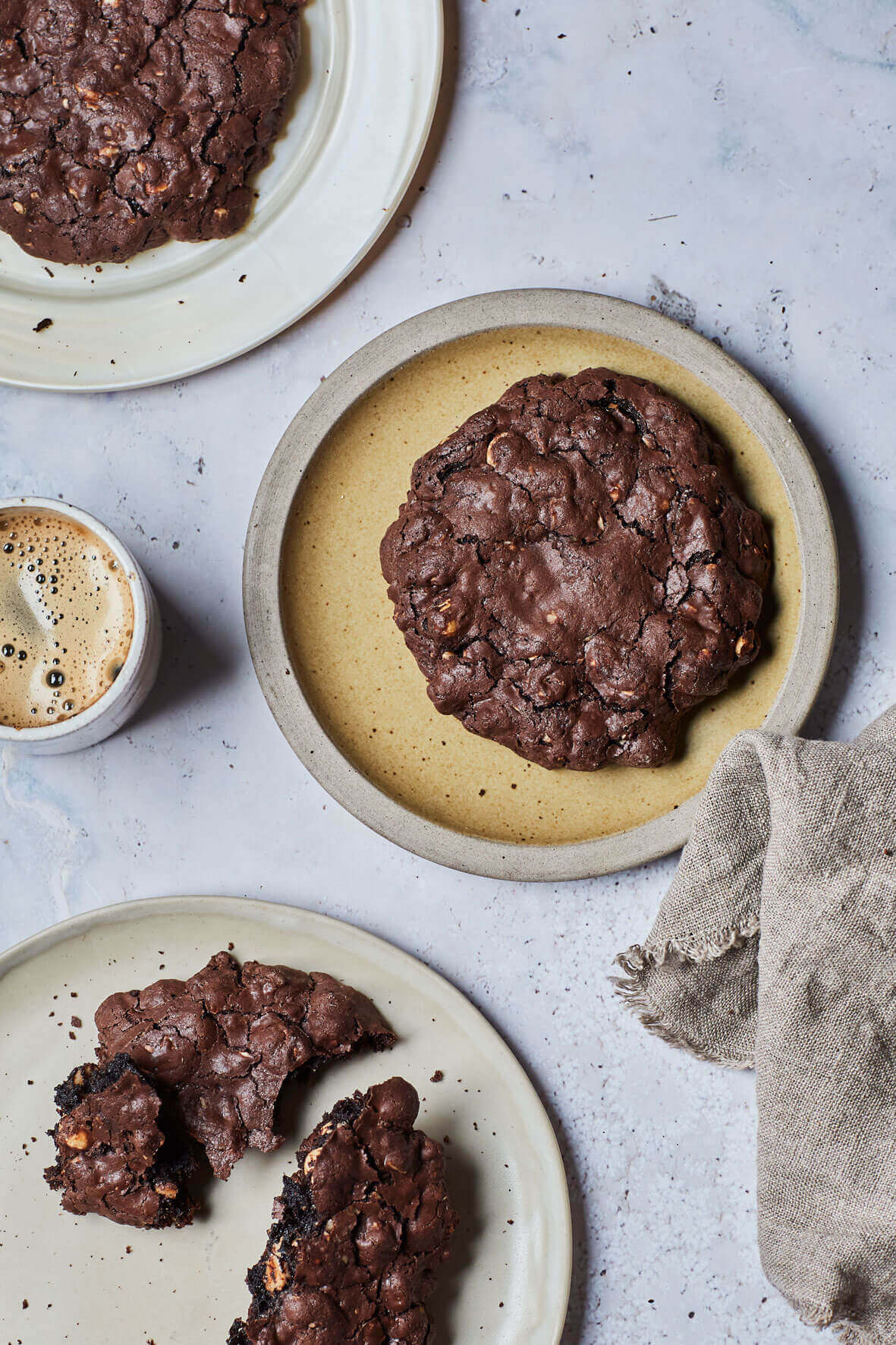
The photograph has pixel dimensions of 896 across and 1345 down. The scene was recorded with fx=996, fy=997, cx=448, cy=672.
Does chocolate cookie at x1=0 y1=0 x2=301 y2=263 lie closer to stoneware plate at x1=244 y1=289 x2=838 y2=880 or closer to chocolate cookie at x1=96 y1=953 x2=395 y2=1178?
stoneware plate at x1=244 y1=289 x2=838 y2=880

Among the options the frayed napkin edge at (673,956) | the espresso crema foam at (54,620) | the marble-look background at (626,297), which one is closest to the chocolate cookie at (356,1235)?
the marble-look background at (626,297)

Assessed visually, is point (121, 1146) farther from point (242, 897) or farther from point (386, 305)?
point (386, 305)

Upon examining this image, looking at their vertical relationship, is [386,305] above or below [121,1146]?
above

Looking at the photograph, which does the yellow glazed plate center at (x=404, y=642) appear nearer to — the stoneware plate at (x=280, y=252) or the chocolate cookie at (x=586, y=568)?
the chocolate cookie at (x=586, y=568)

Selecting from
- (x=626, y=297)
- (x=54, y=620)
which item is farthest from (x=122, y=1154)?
(x=626, y=297)

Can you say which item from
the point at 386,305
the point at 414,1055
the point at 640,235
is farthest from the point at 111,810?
the point at 640,235

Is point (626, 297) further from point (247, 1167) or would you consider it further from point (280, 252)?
point (247, 1167)
